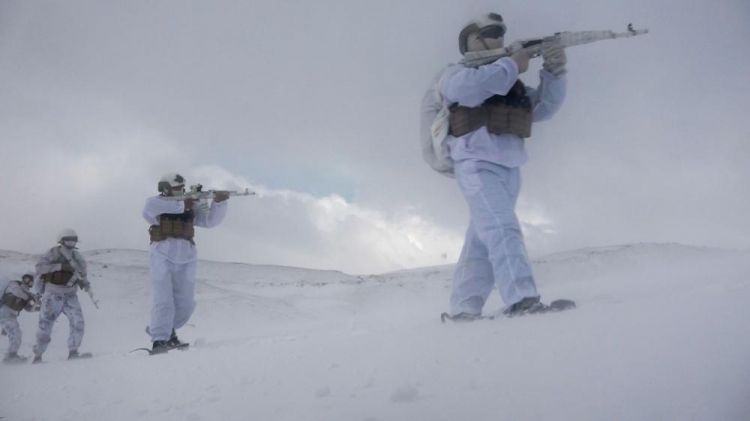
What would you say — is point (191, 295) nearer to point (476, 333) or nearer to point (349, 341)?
point (349, 341)

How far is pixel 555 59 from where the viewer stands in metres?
3.18

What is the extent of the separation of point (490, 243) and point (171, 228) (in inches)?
153

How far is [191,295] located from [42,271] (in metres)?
2.87

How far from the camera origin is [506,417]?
112cm

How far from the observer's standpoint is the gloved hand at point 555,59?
3146 mm

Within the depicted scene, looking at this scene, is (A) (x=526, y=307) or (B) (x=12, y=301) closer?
(A) (x=526, y=307)

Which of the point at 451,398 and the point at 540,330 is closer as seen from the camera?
the point at 451,398

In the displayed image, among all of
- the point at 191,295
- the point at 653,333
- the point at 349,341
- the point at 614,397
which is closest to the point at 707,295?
the point at 653,333

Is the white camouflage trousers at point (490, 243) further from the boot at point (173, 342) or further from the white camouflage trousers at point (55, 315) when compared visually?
the white camouflage trousers at point (55, 315)

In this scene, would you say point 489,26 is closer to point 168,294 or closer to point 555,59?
point 555,59

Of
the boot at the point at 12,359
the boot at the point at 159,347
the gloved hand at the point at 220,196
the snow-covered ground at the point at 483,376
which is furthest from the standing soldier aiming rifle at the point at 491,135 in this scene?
the boot at the point at 12,359

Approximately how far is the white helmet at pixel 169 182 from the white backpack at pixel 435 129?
3.60m

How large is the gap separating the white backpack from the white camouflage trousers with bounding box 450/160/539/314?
15 cm

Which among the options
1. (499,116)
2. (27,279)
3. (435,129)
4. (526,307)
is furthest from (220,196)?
(27,279)
